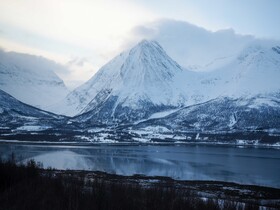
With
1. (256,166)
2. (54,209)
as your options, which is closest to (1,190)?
(54,209)

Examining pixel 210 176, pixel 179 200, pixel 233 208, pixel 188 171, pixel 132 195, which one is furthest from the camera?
pixel 188 171

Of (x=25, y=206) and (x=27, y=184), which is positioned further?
(x=27, y=184)

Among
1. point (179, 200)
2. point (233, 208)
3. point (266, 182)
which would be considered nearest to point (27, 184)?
point (179, 200)

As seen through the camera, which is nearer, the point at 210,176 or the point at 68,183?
the point at 68,183

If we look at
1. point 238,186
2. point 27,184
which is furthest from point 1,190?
point 238,186

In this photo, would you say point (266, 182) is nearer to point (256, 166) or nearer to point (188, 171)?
point (188, 171)

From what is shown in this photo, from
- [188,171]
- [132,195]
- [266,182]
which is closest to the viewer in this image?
[132,195]

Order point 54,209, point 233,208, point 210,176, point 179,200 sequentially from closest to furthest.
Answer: point 54,209 < point 233,208 < point 179,200 < point 210,176

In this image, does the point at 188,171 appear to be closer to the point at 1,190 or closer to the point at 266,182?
the point at 266,182

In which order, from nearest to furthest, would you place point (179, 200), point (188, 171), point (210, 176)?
1. point (179, 200)
2. point (210, 176)
3. point (188, 171)
